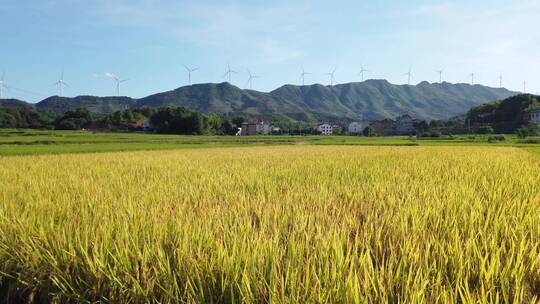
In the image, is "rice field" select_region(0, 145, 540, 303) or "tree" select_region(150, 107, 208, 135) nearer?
"rice field" select_region(0, 145, 540, 303)

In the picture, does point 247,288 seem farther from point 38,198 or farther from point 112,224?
point 38,198

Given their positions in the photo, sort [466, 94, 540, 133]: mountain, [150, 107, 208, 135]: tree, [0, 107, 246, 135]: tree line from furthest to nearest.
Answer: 1. [466, 94, 540, 133]: mountain
2. [150, 107, 208, 135]: tree
3. [0, 107, 246, 135]: tree line

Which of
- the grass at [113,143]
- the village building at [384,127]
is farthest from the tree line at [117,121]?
the village building at [384,127]

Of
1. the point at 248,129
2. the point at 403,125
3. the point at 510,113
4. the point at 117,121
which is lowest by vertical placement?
the point at 248,129

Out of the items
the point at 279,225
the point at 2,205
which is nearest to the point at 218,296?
the point at 279,225

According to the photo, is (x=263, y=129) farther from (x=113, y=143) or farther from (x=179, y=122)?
(x=113, y=143)

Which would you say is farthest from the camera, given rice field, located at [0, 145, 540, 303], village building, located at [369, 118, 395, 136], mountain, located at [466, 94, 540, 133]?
village building, located at [369, 118, 395, 136]

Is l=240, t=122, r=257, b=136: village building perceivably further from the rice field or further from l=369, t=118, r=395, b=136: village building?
the rice field

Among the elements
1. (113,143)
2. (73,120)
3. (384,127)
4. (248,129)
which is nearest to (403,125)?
(384,127)

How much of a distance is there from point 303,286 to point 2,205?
12.4 feet

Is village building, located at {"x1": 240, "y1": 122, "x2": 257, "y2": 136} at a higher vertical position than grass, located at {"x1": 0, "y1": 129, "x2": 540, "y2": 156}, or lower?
higher

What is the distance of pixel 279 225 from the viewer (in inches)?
103

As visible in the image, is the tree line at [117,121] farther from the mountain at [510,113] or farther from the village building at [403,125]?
the mountain at [510,113]

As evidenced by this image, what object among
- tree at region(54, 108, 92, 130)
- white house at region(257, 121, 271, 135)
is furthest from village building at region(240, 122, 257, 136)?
tree at region(54, 108, 92, 130)
